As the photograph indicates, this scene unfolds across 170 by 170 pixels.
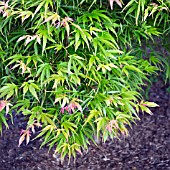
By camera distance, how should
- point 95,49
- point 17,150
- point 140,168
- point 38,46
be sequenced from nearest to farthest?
point 95,49, point 38,46, point 140,168, point 17,150

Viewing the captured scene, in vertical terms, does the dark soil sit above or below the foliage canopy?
below

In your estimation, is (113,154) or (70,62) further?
(113,154)

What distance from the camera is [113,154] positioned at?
3057 mm

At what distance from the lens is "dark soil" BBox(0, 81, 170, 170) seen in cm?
287

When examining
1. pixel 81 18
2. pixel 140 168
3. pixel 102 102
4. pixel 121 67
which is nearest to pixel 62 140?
pixel 102 102

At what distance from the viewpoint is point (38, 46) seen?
1859 millimetres

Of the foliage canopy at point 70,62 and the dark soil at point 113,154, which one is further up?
the foliage canopy at point 70,62

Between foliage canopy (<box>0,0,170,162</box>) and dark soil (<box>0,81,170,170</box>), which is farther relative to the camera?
dark soil (<box>0,81,170,170</box>)

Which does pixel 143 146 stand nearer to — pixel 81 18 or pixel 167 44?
pixel 167 44

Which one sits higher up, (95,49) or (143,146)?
(95,49)

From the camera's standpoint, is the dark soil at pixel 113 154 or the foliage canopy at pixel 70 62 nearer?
the foliage canopy at pixel 70 62

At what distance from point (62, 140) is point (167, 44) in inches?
40.1

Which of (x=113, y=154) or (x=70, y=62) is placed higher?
(x=70, y=62)

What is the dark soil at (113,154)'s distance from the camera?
2.87 m
